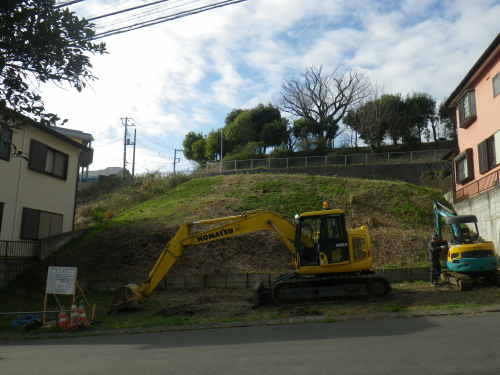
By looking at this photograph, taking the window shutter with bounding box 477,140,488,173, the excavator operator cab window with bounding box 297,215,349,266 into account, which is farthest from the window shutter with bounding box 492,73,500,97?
the excavator operator cab window with bounding box 297,215,349,266

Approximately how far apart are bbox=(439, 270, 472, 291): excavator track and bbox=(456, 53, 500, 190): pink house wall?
610 centimetres

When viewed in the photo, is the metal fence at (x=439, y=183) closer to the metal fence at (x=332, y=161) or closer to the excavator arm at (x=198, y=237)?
the metal fence at (x=332, y=161)

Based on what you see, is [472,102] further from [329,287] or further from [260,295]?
[260,295]

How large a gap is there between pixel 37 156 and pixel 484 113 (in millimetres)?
18524

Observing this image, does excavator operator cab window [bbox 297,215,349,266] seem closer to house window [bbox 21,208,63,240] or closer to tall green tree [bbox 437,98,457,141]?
house window [bbox 21,208,63,240]

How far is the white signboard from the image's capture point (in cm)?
959

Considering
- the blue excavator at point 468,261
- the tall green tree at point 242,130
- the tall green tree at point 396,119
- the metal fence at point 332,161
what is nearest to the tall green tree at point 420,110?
the tall green tree at point 396,119

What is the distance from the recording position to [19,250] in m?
14.4

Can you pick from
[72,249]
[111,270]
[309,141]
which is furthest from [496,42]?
[309,141]

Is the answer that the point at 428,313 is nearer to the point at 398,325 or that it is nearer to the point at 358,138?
the point at 398,325

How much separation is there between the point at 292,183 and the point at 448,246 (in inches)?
484

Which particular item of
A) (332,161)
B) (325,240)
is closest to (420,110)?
(332,161)

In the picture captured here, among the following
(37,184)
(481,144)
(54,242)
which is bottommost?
(54,242)

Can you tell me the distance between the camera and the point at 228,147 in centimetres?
4119
